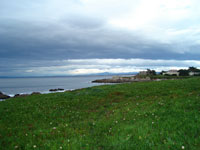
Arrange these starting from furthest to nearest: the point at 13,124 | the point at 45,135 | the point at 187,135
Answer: the point at 13,124 → the point at 45,135 → the point at 187,135

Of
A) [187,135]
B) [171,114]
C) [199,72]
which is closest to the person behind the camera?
[187,135]

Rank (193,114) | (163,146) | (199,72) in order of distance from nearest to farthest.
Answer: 1. (163,146)
2. (193,114)
3. (199,72)

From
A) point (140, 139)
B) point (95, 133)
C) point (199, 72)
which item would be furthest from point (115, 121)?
point (199, 72)

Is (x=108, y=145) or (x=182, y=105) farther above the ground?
(x=182, y=105)

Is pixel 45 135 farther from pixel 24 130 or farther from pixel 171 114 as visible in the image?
pixel 171 114

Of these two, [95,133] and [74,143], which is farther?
[95,133]

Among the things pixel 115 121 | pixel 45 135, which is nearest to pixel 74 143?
pixel 45 135

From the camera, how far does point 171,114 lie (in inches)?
342

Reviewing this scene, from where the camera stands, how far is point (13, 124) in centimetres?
952

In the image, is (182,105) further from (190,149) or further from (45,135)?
(45,135)

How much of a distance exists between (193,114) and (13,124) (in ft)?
34.3

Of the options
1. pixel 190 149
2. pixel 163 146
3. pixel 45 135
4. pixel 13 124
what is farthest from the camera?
pixel 13 124

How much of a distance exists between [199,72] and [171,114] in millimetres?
152278

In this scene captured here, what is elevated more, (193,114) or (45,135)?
(193,114)
